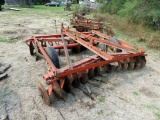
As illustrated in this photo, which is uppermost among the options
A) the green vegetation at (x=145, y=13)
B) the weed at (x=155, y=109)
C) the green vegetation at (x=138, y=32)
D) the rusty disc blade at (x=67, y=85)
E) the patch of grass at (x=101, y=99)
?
the green vegetation at (x=145, y=13)

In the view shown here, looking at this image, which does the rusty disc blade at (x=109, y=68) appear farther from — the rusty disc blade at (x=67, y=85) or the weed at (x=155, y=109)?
the weed at (x=155, y=109)

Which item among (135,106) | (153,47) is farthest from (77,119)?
(153,47)

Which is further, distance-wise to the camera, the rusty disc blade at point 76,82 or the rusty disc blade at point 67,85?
the rusty disc blade at point 76,82

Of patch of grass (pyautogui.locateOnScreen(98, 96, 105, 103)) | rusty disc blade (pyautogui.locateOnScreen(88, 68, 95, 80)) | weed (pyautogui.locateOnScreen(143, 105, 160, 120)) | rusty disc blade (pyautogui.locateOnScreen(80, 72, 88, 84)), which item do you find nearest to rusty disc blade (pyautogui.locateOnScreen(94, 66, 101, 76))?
rusty disc blade (pyautogui.locateOnScreen(88, 68, 95, 80))

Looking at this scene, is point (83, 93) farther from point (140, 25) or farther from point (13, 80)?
point (140, 25)

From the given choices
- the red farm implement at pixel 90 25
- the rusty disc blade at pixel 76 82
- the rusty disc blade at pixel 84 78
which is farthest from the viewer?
the red farm implement at pixel 90 25

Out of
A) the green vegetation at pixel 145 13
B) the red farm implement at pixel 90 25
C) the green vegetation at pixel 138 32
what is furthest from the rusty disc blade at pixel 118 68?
the green vegetation at pixel 145 13

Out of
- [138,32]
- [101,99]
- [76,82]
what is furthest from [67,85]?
[138,32]

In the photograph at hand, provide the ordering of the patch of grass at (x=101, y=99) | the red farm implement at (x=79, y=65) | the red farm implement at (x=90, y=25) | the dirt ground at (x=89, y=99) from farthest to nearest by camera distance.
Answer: the red farm implement at (x=90, y=25) → the patch of grass at (x=101, y=99) → the red farm implement at (x=79, y=65) → the dirt ground at (x=89, y=99)

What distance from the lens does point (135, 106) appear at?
344 cm

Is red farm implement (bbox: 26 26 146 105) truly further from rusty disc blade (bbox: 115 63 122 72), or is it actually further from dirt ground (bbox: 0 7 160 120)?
dirt ground (bbox: 0 7 160 120)

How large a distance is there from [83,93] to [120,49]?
1.92 metres

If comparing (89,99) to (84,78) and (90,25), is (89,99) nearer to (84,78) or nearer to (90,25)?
(84,78)

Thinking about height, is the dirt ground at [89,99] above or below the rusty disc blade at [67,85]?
below
